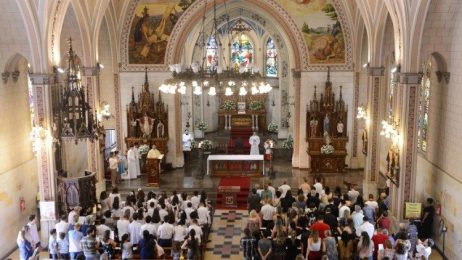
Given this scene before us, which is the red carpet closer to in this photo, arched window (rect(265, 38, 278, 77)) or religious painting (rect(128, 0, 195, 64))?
religious painting (rect(128, 0, 195, 64))

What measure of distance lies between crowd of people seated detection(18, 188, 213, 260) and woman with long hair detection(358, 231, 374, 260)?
13.0ft

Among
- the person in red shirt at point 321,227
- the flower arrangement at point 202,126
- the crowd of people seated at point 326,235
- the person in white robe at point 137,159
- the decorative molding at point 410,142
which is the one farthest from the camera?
the flower arrangement at point 202,126

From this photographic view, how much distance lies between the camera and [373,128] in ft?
68.2

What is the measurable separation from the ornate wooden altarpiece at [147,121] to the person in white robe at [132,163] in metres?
1.51

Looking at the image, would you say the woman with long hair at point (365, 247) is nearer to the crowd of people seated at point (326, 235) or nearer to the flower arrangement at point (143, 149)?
the crowd of people seated at point (326, 235)

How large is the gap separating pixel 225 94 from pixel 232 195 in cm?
489

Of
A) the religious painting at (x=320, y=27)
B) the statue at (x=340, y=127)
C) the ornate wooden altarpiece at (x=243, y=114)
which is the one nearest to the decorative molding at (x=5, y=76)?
the religious painting at (x=320, y=27)

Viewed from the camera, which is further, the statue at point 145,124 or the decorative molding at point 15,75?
the statue at point 145,124

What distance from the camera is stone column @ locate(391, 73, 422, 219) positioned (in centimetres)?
1561

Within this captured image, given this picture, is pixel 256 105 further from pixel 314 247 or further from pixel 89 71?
pixel 314 247

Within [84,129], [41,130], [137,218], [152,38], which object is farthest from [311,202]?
[152,38]

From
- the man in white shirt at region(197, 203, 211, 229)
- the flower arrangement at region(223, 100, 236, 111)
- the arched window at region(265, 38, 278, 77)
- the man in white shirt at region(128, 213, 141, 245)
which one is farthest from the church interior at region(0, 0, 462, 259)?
the arched window at region(265, 38, 278, 77)

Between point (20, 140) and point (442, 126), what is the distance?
1369 centimetres

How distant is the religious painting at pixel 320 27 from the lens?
2431 cm
